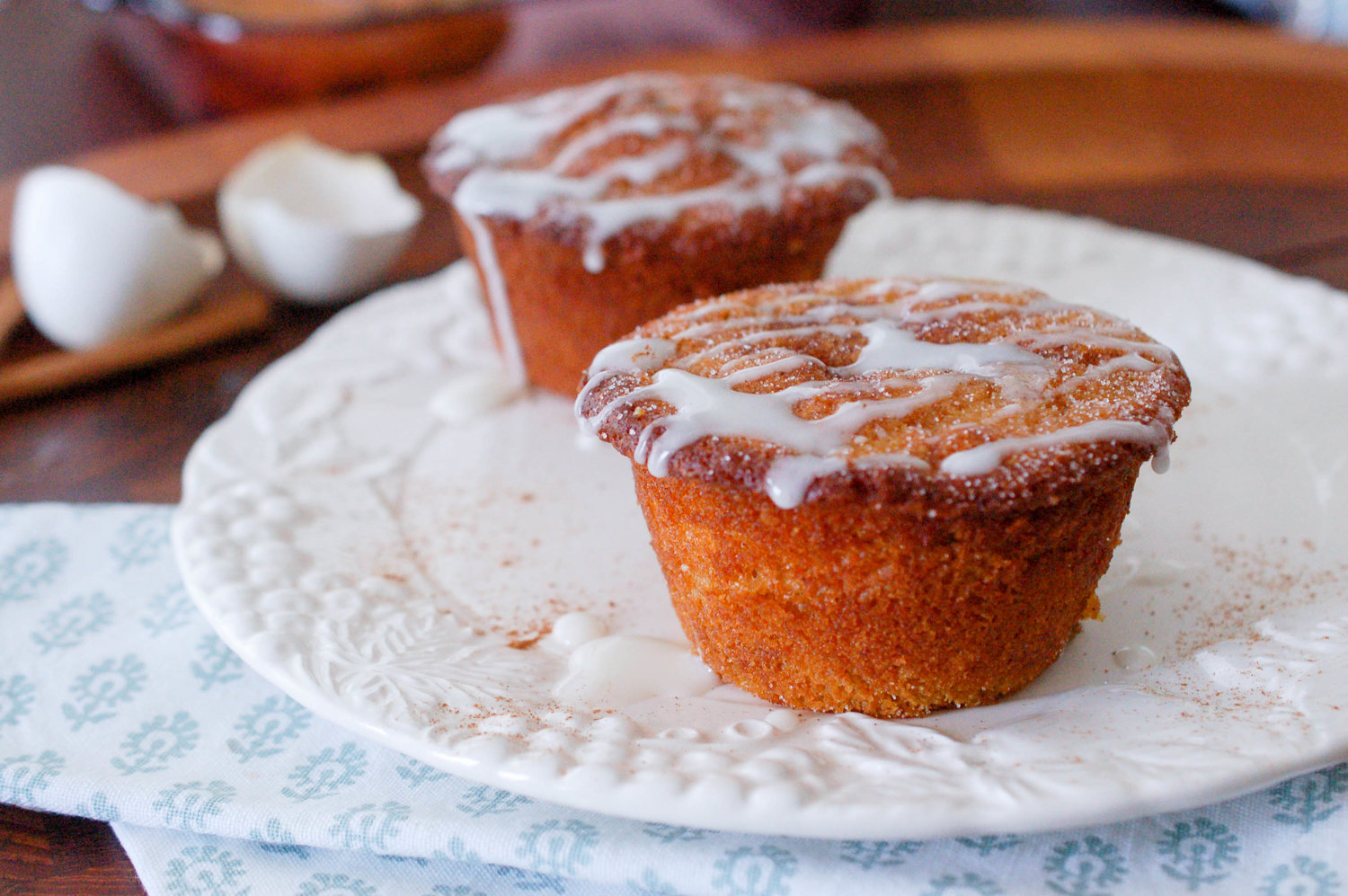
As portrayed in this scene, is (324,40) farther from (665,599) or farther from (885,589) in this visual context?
(885,589)

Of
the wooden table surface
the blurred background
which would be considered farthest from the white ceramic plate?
the blurred background

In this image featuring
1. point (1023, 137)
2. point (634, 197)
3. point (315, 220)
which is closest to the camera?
point (634, 197)

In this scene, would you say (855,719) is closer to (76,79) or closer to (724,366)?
(724,366)

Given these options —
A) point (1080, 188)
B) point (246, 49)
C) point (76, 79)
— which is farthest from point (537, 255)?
point (76, 79)

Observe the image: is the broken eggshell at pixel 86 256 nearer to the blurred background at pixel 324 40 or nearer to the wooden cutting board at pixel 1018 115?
the wooden cutting board at pixel 1018 115

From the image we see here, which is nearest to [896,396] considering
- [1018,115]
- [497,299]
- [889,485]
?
[889,485]
